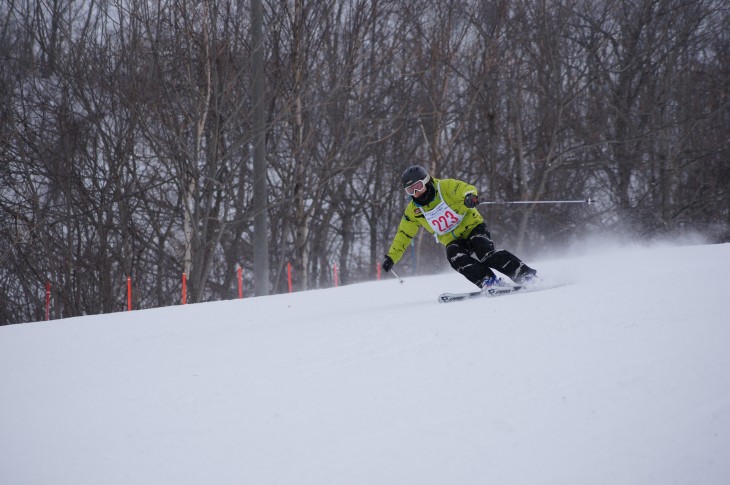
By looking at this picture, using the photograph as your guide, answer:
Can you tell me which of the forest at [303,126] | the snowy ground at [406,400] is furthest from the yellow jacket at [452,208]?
the forest at [303,126]

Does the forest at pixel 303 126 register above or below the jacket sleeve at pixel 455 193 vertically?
above

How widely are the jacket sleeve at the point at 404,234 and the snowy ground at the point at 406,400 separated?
2.28 meters

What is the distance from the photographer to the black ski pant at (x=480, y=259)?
6.90m

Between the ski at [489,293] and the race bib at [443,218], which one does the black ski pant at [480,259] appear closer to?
the race bib at [443,218]

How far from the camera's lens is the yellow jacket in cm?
708

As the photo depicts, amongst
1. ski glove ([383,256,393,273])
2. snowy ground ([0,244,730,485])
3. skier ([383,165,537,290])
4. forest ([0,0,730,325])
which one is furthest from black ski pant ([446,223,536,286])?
forest ([0,0,730,325])

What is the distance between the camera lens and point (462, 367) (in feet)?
12.1

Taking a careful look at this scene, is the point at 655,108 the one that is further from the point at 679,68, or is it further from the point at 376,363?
the point at 376,363

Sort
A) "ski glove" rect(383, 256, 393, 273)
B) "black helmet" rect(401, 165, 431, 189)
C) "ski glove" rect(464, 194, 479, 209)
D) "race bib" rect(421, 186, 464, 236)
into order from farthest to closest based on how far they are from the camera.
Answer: "ski glove" rect(383, 256, 393, 273) → "race bib" rect(421, 186, 464, 236) → "black helmet" rect(401, 165, 431, 189) → "ski glove" rect(464, 194, 479, 209)

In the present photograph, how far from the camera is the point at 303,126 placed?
16375 millimetres

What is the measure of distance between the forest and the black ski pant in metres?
6.31

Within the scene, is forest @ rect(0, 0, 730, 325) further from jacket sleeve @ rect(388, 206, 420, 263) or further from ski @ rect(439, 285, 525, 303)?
ski @ rect(439, 285, 525, 303)

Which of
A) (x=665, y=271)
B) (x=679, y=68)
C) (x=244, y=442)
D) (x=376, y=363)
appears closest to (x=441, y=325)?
(x=376, y=363)

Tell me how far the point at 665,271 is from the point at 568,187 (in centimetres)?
1880
